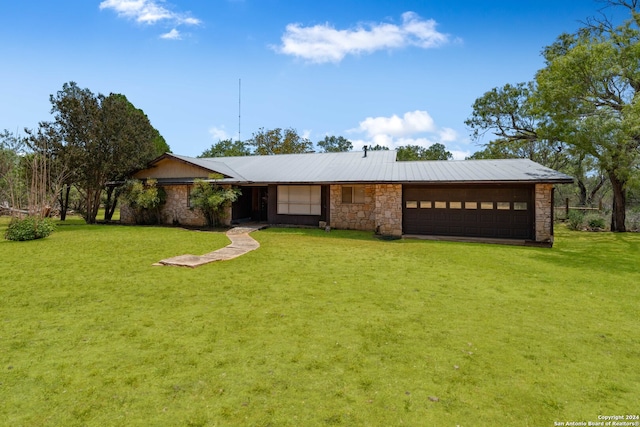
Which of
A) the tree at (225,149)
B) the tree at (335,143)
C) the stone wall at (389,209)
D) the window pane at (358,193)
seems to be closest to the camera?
the stone wall at (389,209)

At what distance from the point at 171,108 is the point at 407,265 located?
15007 mm

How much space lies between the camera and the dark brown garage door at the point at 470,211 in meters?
13.3

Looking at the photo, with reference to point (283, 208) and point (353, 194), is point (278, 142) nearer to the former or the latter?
point (283, 208)

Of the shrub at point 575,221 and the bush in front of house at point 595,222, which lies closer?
the bush in front of house at point 595,222

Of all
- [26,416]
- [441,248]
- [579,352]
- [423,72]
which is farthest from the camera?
[423,72]

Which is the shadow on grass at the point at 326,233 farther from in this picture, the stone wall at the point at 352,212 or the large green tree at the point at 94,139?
the large green tree at the point at 94,139

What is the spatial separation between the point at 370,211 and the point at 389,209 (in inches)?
63.5

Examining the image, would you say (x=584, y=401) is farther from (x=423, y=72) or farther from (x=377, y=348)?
(x=423, y=72)

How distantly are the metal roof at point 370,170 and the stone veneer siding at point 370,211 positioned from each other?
70 cm

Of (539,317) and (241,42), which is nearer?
(539,317)

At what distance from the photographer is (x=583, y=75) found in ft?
45.0

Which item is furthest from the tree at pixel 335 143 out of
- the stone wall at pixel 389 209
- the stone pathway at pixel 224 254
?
the stone pathway at pixel 224 254

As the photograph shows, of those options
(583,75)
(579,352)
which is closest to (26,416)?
(579,352)

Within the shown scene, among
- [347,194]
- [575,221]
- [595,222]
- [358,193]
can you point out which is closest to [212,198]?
[347,194]
